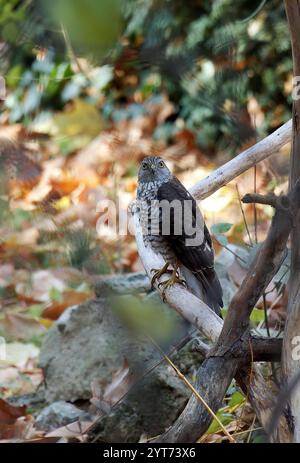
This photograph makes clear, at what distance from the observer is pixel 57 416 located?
2613 mm

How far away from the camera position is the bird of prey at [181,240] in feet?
8.34

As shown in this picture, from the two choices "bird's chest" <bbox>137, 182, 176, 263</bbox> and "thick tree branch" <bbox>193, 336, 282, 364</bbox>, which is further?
"bird's chest" <bbox>137, 182, 176, 263</bbox>

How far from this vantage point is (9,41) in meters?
0.89

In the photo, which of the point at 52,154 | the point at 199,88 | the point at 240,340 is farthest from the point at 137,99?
the point at 199,88

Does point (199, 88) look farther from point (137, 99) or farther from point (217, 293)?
point (137, 99)

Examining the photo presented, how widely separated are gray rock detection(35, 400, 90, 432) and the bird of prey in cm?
58

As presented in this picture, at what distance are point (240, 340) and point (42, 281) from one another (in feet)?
7.96

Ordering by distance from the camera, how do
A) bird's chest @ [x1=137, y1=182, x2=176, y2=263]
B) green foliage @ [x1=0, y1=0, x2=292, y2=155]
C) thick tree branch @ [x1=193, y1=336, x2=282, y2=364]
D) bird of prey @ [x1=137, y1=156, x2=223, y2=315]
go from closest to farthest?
1. green foliage @ [x1=0, y1=0, x2=292, y2=155]
2. thick tree branch @ [x1=193, y1=336, x2=282, y2=364]
3. bird of prey @ [x1=137, y1=156, x2=223, y2=315]
4. bird's chest @ [x1=137, y1=182, x2=176, y2=263]

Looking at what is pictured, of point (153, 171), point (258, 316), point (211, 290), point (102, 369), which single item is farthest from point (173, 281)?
point (153, 171)

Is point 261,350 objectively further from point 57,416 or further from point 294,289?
point 57,416

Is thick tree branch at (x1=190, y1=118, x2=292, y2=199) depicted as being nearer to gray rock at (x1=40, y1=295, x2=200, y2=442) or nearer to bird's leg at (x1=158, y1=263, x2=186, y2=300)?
bird's leg at (x1=158, y1=263, x2=186, y2=300)

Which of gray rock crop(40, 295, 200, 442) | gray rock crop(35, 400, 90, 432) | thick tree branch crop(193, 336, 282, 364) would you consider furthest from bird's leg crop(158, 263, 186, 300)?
thick tree branch crop(193, 336, 282, 364)

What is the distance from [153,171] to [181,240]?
521mm

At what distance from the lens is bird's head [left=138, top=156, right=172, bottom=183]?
3.03 meters
